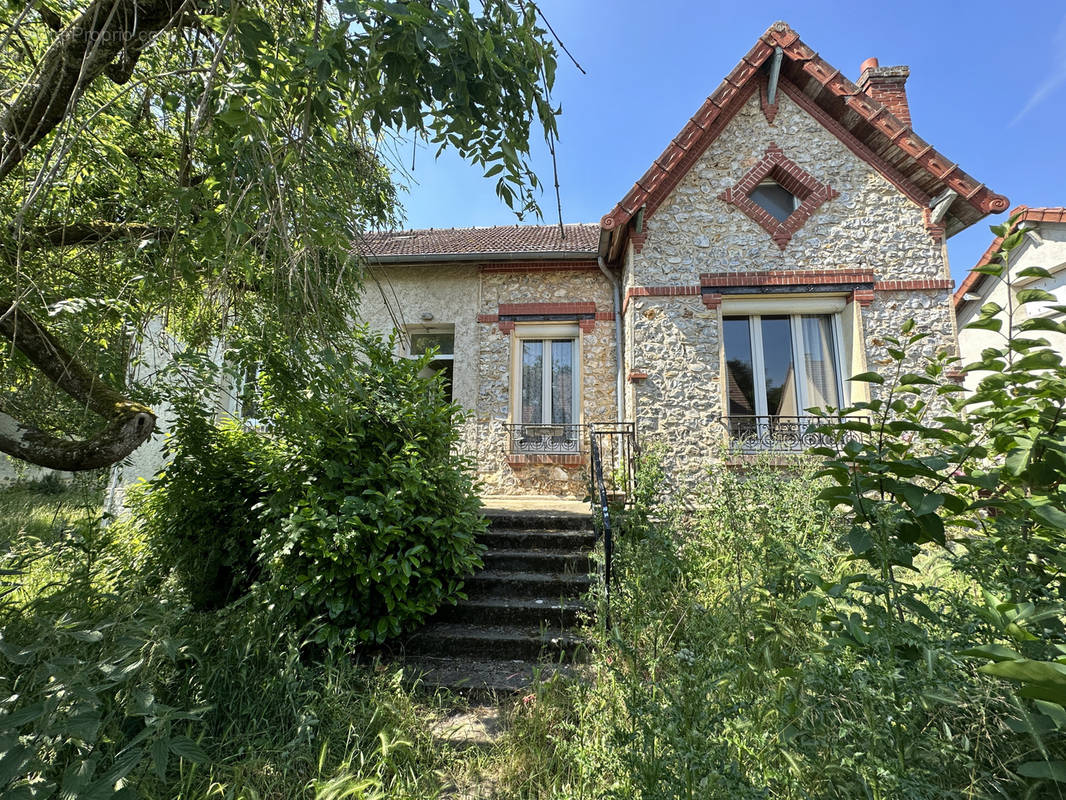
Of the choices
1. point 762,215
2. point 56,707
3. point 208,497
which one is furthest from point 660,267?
point 56,707

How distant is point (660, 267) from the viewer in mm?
6230

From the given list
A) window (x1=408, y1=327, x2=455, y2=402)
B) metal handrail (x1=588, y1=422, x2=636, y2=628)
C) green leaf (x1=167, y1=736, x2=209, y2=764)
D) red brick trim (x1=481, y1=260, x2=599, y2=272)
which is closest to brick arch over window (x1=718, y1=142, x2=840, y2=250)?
red brick trim (x1=481, y1=260, x2=599, y2=272)

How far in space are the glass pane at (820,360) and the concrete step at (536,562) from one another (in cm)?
382

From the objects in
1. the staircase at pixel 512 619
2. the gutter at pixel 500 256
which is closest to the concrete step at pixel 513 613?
the staircase at pixel 512 619

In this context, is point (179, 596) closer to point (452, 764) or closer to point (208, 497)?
point (208, 497)

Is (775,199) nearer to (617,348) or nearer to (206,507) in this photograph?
(617,348)

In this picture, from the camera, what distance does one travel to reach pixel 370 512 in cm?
334

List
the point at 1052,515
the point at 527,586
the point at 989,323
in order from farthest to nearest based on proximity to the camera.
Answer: the point at 527,586 → the point at 989,323 → the point at 1052,515

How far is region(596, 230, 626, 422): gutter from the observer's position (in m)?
6.91

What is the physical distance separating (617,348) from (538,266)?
184 cm

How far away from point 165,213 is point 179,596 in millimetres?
2484

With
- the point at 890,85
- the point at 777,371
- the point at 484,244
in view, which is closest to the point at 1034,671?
the point at 777,371

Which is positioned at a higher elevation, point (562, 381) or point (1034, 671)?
point (562, 381)

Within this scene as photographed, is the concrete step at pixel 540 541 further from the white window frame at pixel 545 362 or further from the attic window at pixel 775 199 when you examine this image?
the attic window at pixel 775 199
